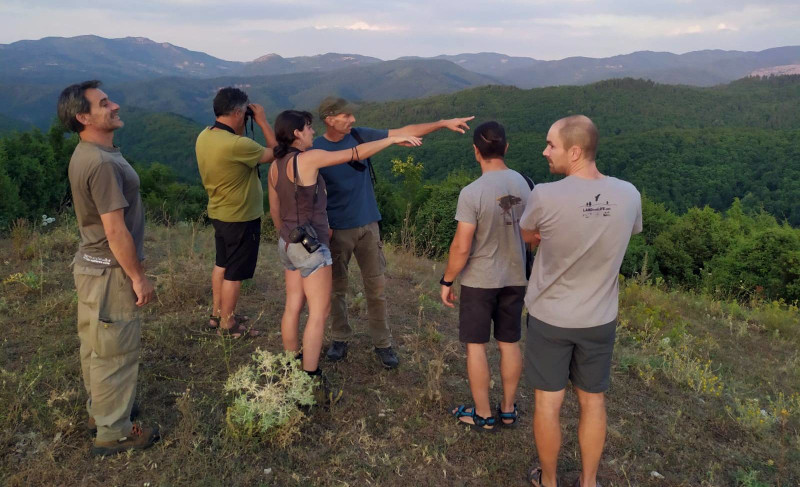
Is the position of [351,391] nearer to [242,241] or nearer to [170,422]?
[170,422]

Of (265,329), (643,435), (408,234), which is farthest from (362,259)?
(408,234)

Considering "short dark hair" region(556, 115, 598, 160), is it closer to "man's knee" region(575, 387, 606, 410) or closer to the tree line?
"man's knee" region(575, 387, 606, 410)

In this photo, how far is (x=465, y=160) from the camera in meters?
67.4

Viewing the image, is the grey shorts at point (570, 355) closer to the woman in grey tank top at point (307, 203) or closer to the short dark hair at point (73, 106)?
the woman in grey tank top at point (307, 203)

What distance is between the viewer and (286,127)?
2906 mm

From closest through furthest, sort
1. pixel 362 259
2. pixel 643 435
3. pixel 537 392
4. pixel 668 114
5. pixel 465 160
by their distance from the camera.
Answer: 1. pixel 537 392
2. pixel 643 435
3. pixel 362 259
4. pixel 465 160
5. pixel 668 114

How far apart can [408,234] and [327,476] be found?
638cm

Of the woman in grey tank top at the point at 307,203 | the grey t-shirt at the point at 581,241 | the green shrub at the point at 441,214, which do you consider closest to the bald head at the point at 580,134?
the grey t-shirt at the point at 581,241

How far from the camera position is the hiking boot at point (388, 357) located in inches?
146

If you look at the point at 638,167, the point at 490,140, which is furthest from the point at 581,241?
the point at 638,167

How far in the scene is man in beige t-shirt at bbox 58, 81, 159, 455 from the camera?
229cm

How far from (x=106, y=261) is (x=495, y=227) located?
6.67 ft

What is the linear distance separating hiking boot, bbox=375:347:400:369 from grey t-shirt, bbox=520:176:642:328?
1.70 metres

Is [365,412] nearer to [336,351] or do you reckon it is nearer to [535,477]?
[336,351]
